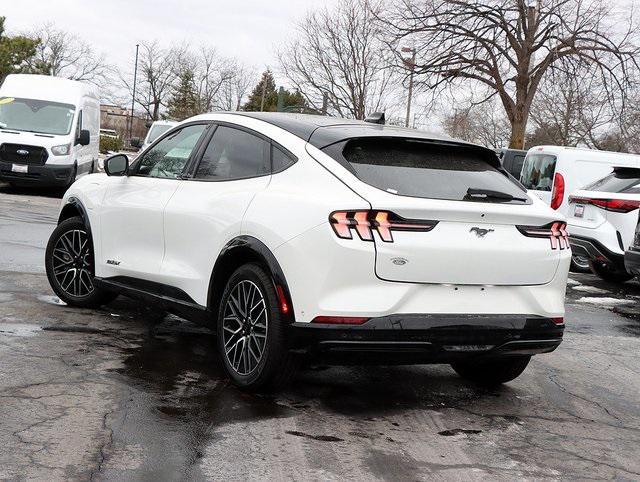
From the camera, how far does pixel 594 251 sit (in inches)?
458

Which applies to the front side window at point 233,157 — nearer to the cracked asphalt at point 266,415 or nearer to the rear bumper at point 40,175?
the cracked asphalt at point 266,415

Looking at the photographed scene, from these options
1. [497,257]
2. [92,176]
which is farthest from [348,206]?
[92,176]

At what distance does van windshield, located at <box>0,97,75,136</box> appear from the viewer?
1886cm

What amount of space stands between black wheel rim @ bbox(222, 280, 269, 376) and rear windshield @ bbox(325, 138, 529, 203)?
0.88 meters

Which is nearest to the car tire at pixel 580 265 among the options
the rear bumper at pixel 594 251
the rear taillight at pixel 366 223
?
the rear bumper at pixel 594 251

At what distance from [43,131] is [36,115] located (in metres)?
0.48

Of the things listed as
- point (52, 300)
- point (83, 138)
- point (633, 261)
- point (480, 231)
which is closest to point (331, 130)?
point (480, 231)

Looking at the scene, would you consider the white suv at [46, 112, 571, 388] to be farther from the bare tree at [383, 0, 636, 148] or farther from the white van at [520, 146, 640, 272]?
the bare tree at [383, 0, 636, 148]

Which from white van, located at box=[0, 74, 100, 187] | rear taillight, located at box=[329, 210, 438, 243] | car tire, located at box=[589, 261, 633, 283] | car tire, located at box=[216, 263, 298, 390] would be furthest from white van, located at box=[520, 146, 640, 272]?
rear taillight, located at box=[329, 210, 438, 243]

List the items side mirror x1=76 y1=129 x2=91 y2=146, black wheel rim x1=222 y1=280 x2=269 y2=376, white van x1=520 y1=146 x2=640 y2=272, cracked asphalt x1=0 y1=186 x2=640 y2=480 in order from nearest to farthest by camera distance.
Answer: cracked asphalt x1=0 y1=186 x2=640 y2=480
black wheel rim x1=222 y1=280 x2=269 y2=376
white van x1=520 y1=146 x2=640 y2=272
side mirror x1=76 y1=129 x2=91 y2=146

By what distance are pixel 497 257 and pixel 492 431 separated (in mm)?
910

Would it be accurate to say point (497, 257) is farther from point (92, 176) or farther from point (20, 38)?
point (20, 38)

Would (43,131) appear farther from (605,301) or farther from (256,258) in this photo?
(256,258)

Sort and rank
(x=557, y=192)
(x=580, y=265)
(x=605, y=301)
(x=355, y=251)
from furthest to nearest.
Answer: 1. (x=557, y=192)
2. (x=580, y=265)
3. (x=605, y=301)
4. (x=355, y=251)
